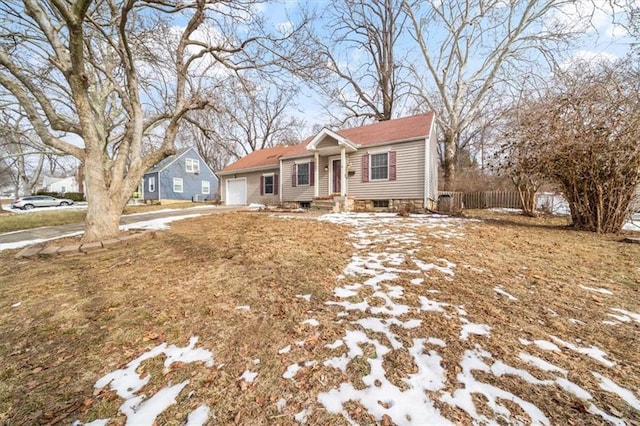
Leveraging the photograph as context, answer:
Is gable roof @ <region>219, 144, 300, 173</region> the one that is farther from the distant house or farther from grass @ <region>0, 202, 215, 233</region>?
the distant house

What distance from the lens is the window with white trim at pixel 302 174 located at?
14.0 metres

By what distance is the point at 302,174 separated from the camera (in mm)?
14188

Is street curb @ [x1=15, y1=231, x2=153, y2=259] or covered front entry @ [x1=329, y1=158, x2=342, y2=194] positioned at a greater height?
covered front entry @ [x1=329, y1=158, x2=342, y2=194]

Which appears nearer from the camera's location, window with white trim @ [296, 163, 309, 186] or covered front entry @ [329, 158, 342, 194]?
covered front entry @ [329, 158, 342, 194]

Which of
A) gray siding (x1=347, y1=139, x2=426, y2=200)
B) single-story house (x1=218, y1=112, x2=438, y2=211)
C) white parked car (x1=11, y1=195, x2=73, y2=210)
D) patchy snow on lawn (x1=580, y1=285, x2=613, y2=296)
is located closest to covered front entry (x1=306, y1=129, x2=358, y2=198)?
single-story house (x1=218, y1=112, x2=438, y2=211)

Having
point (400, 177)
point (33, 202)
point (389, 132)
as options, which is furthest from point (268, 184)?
point (33, 202)

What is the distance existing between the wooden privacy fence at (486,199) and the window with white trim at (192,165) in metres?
23.2

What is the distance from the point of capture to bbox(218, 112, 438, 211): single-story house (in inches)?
436

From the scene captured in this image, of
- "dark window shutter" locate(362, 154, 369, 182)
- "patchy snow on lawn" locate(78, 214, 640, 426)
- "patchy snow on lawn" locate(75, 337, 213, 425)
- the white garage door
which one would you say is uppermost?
"dark window shutter" locate(362, 154, 369, 182)

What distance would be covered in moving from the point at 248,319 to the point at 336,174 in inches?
438

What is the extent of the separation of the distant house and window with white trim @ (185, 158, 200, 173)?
1616 inches

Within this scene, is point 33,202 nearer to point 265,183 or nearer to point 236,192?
point 236,192

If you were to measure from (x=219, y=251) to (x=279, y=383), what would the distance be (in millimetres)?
3278

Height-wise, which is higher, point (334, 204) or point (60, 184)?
point (60, 184)
